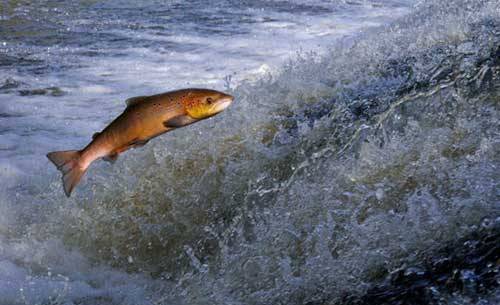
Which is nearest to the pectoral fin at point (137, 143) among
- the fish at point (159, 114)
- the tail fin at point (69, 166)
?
the fish at point (159, 114)

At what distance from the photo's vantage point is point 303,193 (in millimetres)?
3256

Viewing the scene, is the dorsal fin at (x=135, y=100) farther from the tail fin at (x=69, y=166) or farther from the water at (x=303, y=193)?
the water at (x=303, y=193)

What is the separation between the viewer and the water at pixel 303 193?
2613 millimetres

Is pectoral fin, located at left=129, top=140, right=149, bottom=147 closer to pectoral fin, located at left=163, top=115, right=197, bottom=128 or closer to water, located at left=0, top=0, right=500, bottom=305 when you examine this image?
pectoral fin, located at left=163, top=115, right=197, bottom=128

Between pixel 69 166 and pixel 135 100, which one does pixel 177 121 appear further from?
pixel 69 166

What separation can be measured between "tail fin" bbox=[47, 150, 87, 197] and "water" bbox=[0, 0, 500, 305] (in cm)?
67

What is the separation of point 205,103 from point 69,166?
1.97 ft

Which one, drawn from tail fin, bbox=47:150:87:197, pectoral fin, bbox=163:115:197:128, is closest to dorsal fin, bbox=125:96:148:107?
pectoral fin, bbox=163:115:197:128

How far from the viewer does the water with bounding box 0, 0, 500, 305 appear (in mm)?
2613

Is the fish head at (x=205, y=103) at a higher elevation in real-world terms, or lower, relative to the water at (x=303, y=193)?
higher

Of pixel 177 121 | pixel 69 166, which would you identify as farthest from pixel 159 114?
pixel 69 166

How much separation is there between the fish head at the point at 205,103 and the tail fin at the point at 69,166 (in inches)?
19.6

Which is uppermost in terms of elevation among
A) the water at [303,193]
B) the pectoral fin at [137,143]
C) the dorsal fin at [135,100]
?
the dorsal fin at [135,100]

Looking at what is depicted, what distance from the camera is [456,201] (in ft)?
8.80
